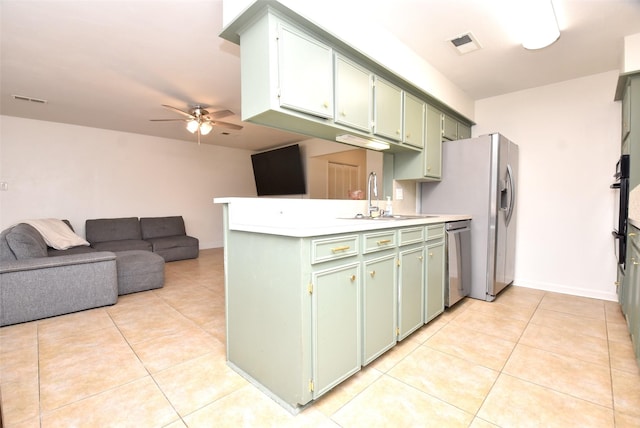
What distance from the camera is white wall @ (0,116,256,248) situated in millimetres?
4570

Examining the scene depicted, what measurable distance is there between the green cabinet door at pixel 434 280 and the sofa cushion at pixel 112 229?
208 inches

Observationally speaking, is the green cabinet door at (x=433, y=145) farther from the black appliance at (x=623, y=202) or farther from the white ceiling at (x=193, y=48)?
the black appliance at (x=623, y=202)

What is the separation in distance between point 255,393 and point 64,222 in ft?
16.4

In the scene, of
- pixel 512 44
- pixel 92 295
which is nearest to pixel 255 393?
pixel 92 295

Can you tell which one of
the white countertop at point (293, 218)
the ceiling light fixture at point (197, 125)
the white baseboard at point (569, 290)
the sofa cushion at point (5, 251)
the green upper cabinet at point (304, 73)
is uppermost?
the ceiling light fixture at point (197, 125)

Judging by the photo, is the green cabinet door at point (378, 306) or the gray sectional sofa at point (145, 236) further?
the gray sectional sofa at point (145, 236)

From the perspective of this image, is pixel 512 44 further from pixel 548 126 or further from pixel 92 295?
pixel 92 295

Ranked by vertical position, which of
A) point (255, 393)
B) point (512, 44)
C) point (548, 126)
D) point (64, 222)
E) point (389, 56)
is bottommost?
point (255, 393)

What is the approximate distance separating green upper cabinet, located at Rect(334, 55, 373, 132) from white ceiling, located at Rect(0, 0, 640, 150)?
332 millimetres

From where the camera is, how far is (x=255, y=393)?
5.25 ft

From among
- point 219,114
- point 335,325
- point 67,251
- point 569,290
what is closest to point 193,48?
point 219,114

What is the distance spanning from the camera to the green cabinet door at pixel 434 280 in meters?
2.40

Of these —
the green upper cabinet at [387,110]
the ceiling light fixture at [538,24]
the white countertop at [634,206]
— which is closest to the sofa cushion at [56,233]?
the green upper cabinet at [387,110]

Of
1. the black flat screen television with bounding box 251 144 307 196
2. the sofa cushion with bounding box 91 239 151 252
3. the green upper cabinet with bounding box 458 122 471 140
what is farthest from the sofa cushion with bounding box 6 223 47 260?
the green upper cabinet with bounding box 458 122 471 140
